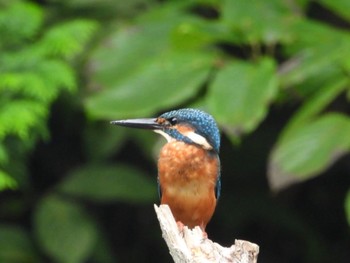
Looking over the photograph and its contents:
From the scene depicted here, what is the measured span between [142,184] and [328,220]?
4.39 ft

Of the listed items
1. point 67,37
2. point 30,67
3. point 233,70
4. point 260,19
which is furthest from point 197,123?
point 30,67

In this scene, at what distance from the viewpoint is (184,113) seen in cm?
407

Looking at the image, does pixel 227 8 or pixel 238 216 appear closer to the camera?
pixel 227 8

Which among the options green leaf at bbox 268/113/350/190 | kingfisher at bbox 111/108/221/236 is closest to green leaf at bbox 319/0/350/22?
green leaf at bbox 268/113/350/190

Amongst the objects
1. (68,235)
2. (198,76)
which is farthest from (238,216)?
(198,76)

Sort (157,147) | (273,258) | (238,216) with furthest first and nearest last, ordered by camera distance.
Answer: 1. (273,258)
2. (238,216)
3. (157,147)

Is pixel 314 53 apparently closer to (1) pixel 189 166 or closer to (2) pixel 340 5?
(2) pixel 340 5

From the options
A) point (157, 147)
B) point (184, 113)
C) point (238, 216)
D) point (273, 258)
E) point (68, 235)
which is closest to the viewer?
point (184, 113)

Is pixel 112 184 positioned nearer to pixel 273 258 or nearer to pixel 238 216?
pixel 238 216

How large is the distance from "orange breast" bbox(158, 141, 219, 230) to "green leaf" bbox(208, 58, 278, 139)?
0.88m

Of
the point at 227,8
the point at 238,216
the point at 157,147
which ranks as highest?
the point at 227,8

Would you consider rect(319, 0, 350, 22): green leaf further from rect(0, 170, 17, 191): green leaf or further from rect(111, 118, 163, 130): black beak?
rect(0, 170, 17, 191): green leaf

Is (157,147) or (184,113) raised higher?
(184,113)

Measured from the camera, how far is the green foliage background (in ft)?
17.0
